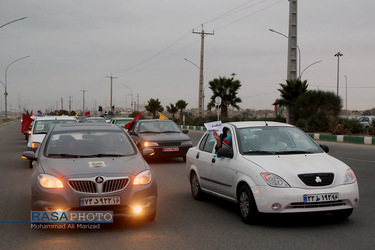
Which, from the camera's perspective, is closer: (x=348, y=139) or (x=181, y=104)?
(x=348, y=139)

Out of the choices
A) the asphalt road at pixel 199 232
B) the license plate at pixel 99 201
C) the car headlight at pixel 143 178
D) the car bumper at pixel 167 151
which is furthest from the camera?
the car bumper at pixel 167 151

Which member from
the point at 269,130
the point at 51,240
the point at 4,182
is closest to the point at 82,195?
the point at 51,240

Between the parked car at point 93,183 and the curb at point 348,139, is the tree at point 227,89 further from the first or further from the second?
the parked car at point 93,183

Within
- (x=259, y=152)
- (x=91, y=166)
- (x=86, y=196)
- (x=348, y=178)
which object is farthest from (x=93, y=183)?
(x=348, y=178)

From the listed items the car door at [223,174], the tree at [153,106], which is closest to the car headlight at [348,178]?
the car door at [223,174]

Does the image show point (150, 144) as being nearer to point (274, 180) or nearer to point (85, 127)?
point (85, 127)

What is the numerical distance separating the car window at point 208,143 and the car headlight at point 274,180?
7.50 feet

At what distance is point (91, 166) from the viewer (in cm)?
693

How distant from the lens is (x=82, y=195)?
6488 mm

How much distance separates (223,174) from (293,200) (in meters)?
1.64

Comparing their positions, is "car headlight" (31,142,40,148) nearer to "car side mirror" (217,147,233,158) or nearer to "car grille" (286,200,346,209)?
"car side mirror" (217,147,233,158)

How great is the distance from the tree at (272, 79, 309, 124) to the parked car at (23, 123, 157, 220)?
98.7ft

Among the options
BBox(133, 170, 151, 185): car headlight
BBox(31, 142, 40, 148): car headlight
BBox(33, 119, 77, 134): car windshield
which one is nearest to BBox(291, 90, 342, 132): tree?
BBox(33, 119, 77, 134): car windshield

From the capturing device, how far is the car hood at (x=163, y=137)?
1734 cm
